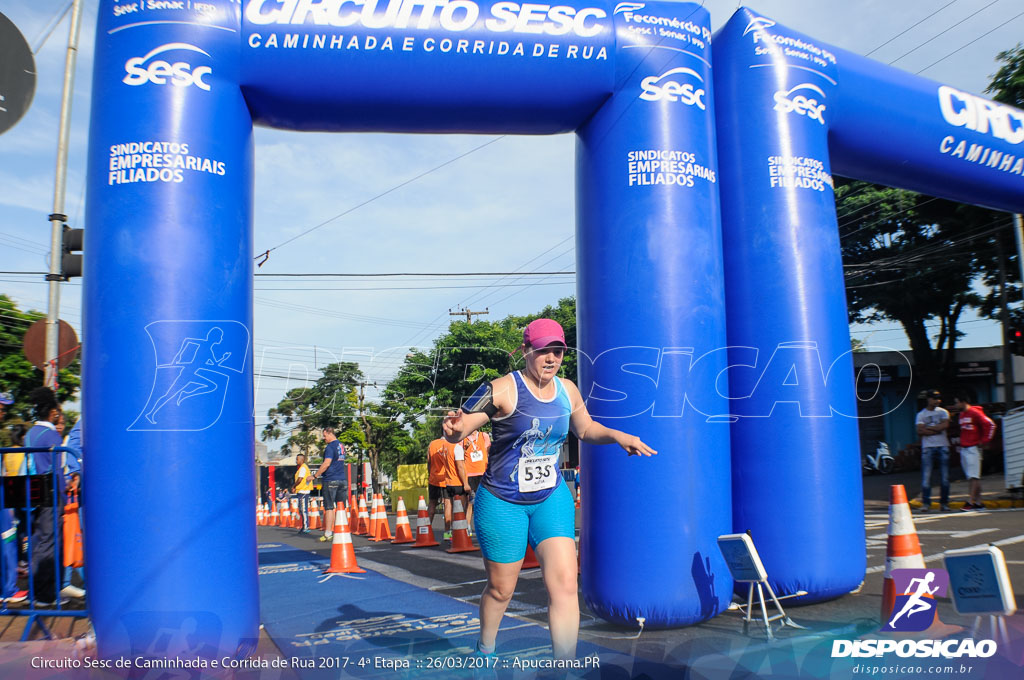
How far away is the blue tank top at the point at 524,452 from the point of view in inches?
153

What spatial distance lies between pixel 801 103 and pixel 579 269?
2.22m

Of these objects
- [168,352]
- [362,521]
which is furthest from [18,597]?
[362,521]

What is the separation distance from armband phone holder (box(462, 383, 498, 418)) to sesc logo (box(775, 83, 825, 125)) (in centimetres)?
357

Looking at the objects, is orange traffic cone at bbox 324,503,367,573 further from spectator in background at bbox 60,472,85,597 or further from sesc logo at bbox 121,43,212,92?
sesc logo at bbox 121,43,212,92

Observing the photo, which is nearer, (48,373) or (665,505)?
(665,505)

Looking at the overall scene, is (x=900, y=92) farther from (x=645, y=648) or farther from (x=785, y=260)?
(x=645, y=648)

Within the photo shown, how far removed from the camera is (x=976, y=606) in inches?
147

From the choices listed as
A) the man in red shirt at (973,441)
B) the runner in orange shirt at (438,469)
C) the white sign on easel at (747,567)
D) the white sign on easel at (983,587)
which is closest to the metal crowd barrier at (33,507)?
the white sign on easel at (747,567)

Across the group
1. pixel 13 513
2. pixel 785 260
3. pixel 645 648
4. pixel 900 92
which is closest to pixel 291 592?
pixel 13 513

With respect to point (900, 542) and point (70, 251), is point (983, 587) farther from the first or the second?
point (70, 251)

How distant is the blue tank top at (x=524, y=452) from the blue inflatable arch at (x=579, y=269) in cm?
136

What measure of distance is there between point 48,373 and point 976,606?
34.0 ft

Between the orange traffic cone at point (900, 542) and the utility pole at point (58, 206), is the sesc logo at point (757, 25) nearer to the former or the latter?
the orange traffic cone at point (900, 542)

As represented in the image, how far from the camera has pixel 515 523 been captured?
386cm
